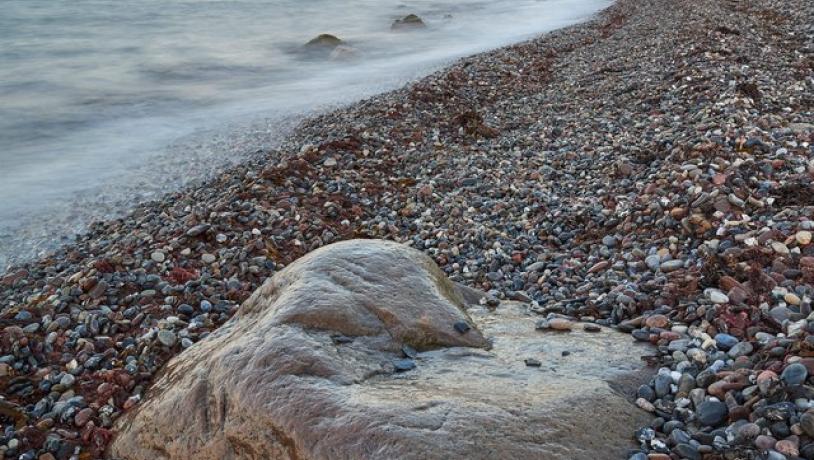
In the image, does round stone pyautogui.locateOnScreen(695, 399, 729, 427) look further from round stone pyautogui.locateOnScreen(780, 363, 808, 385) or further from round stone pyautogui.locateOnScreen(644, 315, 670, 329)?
round stone pyautogui.locateOnScreen(644, 315, 670, 329)

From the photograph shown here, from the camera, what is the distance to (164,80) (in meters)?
16.1

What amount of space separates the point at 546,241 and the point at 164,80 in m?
13.5

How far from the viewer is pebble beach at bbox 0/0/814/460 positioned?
3.12m

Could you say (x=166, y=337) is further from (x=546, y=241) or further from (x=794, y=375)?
(x=794, y=375)

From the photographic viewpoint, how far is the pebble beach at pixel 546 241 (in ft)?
10.2

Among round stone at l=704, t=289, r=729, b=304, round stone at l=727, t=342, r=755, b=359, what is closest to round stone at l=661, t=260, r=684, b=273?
round stone at l=704, t=289, r=729, b=304

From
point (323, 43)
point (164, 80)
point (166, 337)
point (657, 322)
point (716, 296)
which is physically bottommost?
point (166, 337)

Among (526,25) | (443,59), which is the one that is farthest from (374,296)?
(526,25)

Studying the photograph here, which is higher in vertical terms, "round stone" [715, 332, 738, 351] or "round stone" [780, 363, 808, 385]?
"round stone" [780, 363, 808, 385]

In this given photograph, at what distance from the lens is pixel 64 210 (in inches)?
339

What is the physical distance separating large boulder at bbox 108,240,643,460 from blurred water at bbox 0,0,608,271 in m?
5.20

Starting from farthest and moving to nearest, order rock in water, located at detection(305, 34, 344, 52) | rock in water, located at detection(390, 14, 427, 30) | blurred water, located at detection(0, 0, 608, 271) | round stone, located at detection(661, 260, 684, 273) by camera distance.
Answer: rock in water, located at detection(390, 14, 427, 30) < rock in water, located at detection(305, 34, 344, 52) < blurred water, located at detection(0, 0, 608, 271) < round stone, located at detection(661, 260, 684, 273)

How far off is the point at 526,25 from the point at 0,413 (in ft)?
74.1

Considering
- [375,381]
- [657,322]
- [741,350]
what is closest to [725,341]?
[741,350]
